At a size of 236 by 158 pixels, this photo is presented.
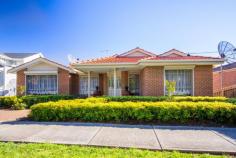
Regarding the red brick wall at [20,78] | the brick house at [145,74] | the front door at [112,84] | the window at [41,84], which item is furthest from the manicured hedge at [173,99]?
the red brick wall at [20,78]

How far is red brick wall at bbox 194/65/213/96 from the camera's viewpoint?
14562 millimetres

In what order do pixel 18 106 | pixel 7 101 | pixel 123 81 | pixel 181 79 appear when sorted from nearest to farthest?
pixel 181 79 < pixel 18 106 < pixel 7 101 < pixel 123 81

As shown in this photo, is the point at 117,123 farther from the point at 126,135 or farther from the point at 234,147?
→ the point at 234,147

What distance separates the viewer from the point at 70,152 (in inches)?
→ 215

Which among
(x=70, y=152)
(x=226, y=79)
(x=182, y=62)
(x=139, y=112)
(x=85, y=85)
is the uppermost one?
(x=182, y=62)

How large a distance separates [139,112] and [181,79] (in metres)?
7.24

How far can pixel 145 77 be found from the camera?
1477 cm

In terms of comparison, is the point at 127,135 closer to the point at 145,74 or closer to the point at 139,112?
the point at 139,112

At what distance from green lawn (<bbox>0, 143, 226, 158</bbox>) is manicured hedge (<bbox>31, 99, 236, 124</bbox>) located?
3.36 meters

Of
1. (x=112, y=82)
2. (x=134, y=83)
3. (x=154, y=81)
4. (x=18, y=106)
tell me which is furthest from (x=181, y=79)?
(x=18, y=106)

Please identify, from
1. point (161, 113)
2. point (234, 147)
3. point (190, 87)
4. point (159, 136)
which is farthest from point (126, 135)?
point (190, 87)

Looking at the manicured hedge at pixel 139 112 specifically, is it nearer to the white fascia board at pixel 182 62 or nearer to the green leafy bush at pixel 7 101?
the white fascia board at pixel 182 62

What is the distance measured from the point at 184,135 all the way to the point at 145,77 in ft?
26.1

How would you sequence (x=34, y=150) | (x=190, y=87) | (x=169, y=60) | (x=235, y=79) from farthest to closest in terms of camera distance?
(x=235, y=79) → (x=190, y=87) → (x=169, y=60) → (x=34, y=150)
